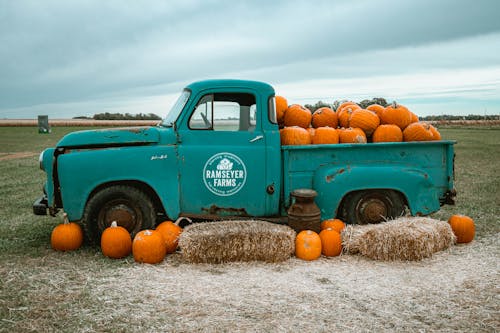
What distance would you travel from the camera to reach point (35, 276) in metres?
4.89

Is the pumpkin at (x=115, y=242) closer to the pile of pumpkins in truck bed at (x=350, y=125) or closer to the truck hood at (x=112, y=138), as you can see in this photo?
the truck hood at (x=112, y=138)

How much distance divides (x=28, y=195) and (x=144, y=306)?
7477mm

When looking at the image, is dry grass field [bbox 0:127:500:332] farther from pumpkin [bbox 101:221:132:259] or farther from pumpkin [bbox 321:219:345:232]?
pumpkin [bbox 321:219:345:232]

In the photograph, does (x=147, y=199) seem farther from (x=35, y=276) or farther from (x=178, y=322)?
(x=178, y=322)

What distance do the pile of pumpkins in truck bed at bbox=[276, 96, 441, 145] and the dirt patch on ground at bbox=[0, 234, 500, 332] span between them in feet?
5.82

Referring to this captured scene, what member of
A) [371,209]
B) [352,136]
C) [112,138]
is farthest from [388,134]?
[112,138]

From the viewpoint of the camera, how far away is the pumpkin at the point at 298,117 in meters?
6.62

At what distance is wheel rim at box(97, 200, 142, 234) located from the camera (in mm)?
5812

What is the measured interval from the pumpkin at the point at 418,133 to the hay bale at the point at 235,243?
253 centimetres

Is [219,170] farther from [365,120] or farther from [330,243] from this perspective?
[365,120]

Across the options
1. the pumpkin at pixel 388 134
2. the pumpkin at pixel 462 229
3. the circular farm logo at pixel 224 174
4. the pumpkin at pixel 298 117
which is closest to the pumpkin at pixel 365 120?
the pumpkin at pixel 388 134

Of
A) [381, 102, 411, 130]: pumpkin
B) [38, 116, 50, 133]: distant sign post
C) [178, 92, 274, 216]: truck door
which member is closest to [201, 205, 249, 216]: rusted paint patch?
[178, 92, 274, 216]: truck door

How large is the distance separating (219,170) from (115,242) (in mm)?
1649

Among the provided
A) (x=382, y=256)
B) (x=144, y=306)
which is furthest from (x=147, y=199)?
(x=382, y=256)
